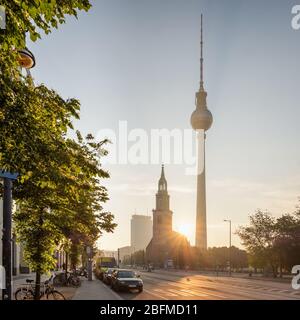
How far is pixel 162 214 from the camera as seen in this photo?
473 feet

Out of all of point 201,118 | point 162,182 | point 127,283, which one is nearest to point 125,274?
point 127,283

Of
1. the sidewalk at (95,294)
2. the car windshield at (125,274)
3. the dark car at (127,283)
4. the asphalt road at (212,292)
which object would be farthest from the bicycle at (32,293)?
the car windshield at (125,274)

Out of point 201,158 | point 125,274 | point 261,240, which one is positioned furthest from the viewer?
point 201,158

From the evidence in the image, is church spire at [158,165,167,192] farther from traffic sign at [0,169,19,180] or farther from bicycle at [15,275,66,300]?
traffic sign at [0,169,19,180]

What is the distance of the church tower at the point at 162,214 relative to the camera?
143250 mm

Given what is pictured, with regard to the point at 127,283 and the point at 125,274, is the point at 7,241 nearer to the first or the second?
the point at 127,283

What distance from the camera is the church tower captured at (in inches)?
5640

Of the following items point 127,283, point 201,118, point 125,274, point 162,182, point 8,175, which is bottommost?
point 127,283

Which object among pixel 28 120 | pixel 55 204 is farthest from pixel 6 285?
pixel 55 204

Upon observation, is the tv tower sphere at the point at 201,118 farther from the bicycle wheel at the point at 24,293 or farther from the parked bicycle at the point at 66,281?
the bicycle wheel at the point at 24,293

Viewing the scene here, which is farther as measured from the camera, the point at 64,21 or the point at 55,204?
the point at 55,204
